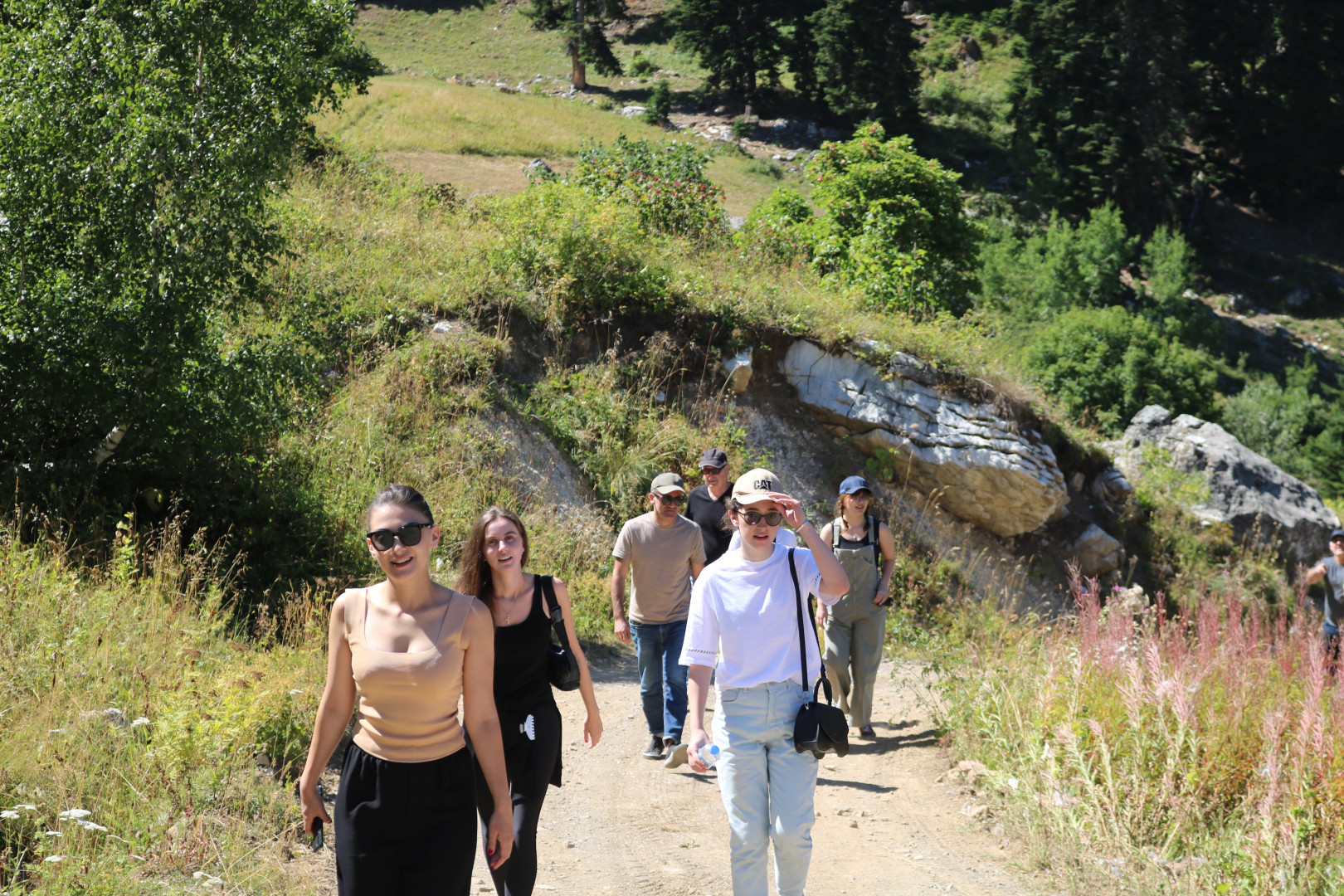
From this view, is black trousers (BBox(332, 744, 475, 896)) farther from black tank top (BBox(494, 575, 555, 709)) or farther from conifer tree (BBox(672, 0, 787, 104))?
conifer tree (BBox(672, 0, 787, 104))

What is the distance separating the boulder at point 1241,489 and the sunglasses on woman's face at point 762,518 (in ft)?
46.2

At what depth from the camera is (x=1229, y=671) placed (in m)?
5.25

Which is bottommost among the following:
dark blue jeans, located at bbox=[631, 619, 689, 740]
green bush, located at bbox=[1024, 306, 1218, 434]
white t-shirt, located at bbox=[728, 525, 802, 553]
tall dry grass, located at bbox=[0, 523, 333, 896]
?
green bush, located at bbox=[1024, 306, 1218, 434]

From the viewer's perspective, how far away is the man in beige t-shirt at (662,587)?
5824mm

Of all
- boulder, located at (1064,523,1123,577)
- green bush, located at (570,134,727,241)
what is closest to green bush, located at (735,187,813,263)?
green bush, located at (570,134,727,241)

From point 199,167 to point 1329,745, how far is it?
7849mm

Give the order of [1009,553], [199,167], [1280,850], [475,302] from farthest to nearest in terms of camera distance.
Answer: [1009,553], [475,302], [199,167], [1280,850]

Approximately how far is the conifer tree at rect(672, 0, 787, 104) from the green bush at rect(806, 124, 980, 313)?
90.9 ft

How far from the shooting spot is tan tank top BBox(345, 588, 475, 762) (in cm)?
276

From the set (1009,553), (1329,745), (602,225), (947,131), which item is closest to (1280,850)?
(1329,745)

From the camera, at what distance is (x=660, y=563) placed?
19.1ft

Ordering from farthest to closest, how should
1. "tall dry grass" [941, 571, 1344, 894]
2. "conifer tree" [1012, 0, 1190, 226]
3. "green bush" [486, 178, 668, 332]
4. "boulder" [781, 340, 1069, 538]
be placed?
"conifer tree" [1012, 0, 1190, 226], "boulder" [781, 340, 1069, 538], "green bush" [486, 178, 668, 332], "tall dry grass" [941, 571, 1344, 894]

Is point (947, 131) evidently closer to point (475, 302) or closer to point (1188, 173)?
point (1188, 173)

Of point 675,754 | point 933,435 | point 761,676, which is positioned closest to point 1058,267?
point 933,435
